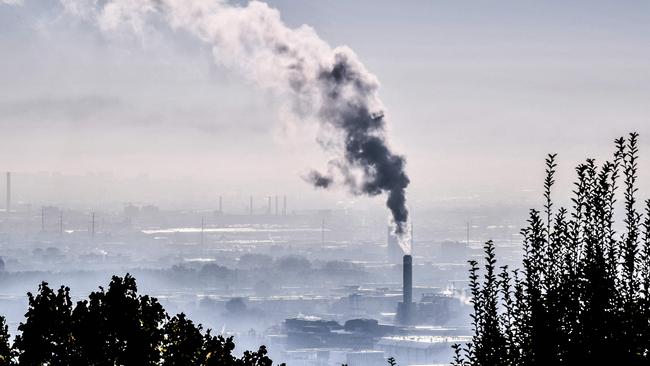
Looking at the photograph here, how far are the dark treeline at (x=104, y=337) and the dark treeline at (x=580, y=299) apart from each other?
2.87 m

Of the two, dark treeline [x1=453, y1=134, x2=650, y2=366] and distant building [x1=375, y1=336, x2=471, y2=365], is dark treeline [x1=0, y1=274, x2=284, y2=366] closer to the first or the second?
dark treeline [x1=453, y1=134, x2=650, y2=366]

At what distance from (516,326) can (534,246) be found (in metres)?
0.99

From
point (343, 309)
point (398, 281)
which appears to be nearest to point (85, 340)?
point (343, 309)

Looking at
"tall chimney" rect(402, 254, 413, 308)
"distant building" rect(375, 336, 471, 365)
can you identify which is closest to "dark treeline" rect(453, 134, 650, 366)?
"distant building" rect(375, 336, 471, 365)

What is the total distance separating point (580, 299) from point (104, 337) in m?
5.37

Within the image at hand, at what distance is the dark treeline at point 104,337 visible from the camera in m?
12.8

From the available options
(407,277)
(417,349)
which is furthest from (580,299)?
(407,277)

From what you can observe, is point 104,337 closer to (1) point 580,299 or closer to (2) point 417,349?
(1) point 580,299

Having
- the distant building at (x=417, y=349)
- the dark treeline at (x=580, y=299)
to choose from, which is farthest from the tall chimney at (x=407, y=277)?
the dark treeline at (x=580, y=299)

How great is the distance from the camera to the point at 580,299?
12250 millimetres

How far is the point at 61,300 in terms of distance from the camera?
1310cm

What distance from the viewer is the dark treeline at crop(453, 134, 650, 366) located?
38.1 ft

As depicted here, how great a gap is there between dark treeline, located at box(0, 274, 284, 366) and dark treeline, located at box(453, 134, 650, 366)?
9.41 ft

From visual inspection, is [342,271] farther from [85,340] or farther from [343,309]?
[85,340]
